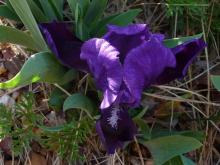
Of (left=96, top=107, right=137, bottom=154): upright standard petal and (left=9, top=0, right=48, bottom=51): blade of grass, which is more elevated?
(left=9, top=0, right=48, bottom=51): blade of grass

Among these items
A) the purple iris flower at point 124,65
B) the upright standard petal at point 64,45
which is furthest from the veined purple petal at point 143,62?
the upright standard petal at point 64,45

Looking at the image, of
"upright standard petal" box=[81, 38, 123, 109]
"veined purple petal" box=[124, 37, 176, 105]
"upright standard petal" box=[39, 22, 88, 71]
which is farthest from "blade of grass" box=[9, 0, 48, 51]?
"veined purple petal" box=[124, 37, 176, 105]

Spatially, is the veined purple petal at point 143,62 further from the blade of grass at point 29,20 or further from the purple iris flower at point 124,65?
the blade of grass at point 29,20

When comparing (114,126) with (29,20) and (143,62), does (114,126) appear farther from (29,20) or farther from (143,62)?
(29,20)

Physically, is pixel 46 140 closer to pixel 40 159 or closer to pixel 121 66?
pixel 40 159

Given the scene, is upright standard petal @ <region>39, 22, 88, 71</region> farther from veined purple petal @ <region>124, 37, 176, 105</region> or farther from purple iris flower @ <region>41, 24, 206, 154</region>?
veined purple petal @ <region>124, 37, 176, 105</region>

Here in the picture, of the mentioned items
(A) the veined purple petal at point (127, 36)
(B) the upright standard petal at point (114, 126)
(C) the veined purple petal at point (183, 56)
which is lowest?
(B) the upright standard petal at point (114, 126)

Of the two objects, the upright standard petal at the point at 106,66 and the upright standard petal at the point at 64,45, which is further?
the upright standard petal at the point at 64,45
